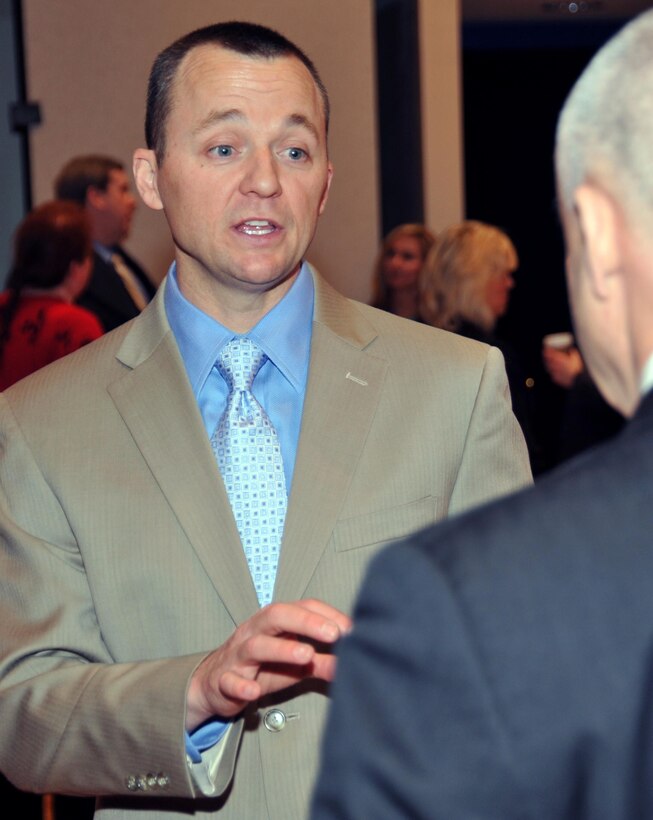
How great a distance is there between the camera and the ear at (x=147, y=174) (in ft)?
6.17

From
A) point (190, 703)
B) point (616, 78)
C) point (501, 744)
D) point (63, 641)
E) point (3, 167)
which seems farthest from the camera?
point (3, 167)

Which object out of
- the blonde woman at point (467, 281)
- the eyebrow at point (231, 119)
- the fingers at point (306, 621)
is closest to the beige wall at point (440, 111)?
the blonde woman at point (467, 281)

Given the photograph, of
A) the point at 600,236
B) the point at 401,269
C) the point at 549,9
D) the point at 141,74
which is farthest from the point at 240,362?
the point at 549,9

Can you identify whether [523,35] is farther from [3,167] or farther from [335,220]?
[3,167]

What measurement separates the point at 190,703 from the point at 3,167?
477cm

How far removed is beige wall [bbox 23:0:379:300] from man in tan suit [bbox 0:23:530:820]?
161 inches

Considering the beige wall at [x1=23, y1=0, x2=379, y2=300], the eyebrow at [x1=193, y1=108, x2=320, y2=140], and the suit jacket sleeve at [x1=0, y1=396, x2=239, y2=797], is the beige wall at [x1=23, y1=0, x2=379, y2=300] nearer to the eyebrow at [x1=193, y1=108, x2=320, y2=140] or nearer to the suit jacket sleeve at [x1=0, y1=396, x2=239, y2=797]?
the eyebrow at [x1=193, y1=108, x2=320, y2=140]

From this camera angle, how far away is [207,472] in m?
1.66

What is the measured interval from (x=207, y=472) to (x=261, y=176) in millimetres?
416

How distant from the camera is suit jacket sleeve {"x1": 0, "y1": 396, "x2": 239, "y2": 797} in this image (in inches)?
58.9

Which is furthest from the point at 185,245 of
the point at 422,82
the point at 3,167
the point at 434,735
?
the point at 422,82

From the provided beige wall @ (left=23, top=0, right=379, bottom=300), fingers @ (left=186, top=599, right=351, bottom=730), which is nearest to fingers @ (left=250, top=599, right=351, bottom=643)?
fingers @ (left=186, top=599, right=351, bottom=730)

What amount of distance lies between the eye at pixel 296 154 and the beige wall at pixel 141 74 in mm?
4155

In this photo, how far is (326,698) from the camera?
1616 millimetres
